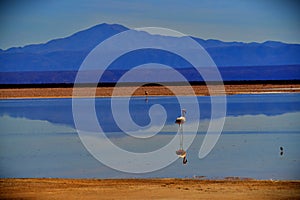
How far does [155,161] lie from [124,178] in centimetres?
200

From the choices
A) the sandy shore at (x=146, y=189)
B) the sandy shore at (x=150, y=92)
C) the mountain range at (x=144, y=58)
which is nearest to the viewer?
the sandy shore at (x=146, y=189)

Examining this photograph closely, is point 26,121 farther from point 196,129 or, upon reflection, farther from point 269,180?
point 269,180

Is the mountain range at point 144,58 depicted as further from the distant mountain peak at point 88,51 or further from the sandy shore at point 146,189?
the sandy shore at point 146,189

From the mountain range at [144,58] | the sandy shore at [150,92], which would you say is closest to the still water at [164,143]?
the sandy shore at [150,92]

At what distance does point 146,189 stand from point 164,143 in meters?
6.02

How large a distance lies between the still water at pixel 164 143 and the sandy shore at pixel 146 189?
0.97m

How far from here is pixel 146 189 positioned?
11523 mm

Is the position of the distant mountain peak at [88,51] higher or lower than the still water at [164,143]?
higher

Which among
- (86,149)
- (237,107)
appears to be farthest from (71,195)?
(237,107)

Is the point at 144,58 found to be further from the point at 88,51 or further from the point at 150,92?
the point at 150,92

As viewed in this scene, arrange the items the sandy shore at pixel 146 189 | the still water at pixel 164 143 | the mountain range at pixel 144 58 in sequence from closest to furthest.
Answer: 1. the sandy shore at pixel 146 189
2. the still water at pixel 164 143
3. the mountain range at pixel 144 58

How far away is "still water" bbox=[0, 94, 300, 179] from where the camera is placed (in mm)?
13789

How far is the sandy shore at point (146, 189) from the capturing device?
35.8 feet

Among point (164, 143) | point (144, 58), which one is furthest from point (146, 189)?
point (144, 58)
